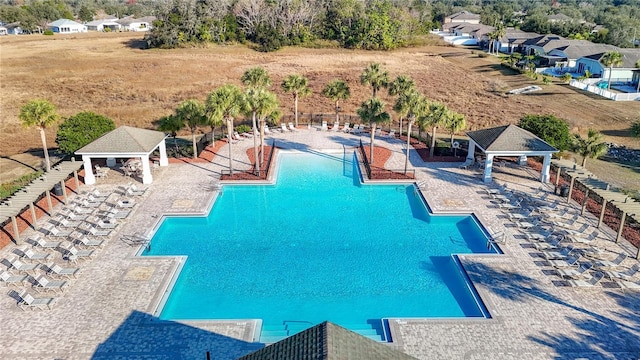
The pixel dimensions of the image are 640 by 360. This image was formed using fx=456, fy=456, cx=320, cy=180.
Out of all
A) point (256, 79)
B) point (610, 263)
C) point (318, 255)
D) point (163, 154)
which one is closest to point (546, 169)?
point (610, 263)

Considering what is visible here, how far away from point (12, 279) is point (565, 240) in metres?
25.5

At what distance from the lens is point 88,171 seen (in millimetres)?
29672

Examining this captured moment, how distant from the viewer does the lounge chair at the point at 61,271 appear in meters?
19.6

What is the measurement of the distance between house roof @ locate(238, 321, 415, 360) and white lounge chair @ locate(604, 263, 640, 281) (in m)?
13.9

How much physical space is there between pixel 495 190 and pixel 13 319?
1025 inches

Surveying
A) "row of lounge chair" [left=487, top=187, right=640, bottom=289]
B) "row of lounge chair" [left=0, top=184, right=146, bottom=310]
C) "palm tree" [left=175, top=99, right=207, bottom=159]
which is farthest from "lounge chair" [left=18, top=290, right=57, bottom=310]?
"row of lounge chair" [left=487, top=187, right=640, bottom=289]

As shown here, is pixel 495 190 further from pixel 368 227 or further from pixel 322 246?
pixel 322 246

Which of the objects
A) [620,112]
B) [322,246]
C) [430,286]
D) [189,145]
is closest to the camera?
[430,286]

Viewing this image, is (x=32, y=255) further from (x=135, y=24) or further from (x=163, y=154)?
(x=135, y=24)

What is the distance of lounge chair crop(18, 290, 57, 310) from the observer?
57.7 ft

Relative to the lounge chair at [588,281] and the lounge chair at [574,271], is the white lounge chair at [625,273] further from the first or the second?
the lounge chair at [574,271]

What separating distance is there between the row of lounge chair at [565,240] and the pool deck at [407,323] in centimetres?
61

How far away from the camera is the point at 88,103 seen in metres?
53.7

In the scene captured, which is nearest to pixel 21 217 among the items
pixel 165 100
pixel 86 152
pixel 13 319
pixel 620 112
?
pixel 86 152
